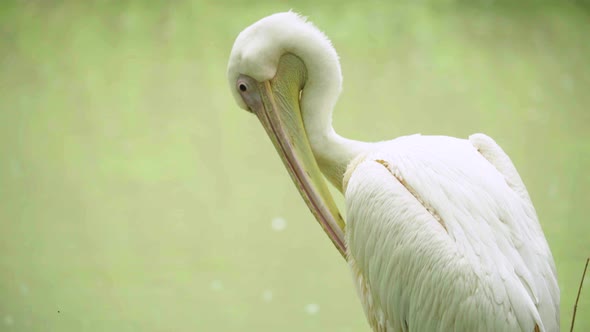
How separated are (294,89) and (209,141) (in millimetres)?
1425

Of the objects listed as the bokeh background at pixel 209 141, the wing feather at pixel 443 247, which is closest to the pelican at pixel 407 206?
the wing feather at pixel 443 247

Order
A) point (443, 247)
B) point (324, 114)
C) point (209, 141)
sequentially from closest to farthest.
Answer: point (443, 247)
point (324, 114)
point (209, 141)

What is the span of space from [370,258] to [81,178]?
2353 millimetres

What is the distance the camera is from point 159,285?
155 inches

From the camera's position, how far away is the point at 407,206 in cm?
219

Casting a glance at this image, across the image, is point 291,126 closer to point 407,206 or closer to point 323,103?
point 323,103

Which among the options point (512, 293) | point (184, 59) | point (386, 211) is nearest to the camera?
point (512, 293)

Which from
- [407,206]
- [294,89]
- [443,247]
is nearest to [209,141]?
[294,89]

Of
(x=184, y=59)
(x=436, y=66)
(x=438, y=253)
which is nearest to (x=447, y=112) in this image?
(x=436, y=66)

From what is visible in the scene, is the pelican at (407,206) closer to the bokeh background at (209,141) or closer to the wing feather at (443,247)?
the wing feather at (443,247)

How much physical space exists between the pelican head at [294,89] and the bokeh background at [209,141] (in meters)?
1.33

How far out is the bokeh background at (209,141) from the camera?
3.94 meters

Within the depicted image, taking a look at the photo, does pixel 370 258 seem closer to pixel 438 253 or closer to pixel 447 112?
pixel 438 253

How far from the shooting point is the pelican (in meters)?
2.09
